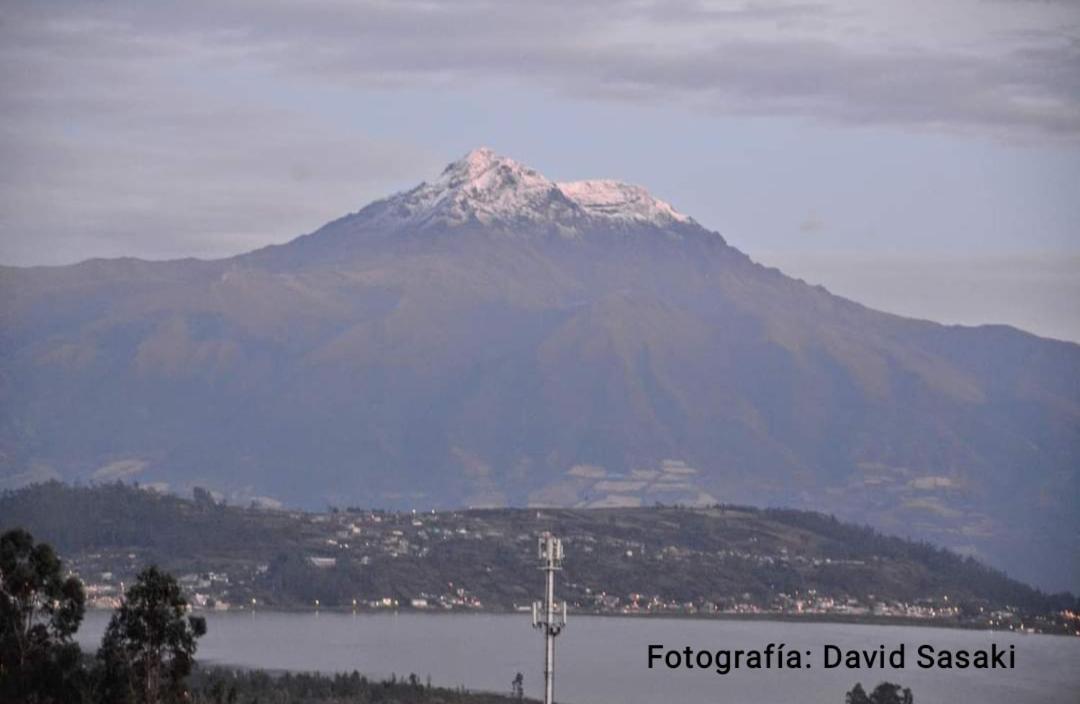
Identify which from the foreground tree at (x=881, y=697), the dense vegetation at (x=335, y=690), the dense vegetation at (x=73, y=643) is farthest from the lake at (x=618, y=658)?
the dense vegetation at (x=73, y=643)

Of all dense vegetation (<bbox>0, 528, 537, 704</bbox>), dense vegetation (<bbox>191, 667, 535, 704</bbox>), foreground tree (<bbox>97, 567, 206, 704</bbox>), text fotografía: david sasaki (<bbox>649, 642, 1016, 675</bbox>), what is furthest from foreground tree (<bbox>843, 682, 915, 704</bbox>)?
foreground tree (<bbox>97, 567, 206, 704</bbox>)

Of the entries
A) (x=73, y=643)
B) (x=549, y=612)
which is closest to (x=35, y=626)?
(x=73, y=643)

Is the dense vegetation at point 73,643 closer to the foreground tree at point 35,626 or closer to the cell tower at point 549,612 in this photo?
the foreground tree at point 35,626

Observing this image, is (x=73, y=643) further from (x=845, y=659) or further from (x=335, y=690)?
A: (x=845, y=659)

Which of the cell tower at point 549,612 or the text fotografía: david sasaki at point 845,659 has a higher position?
the text fotografía: david sasaki at point 845,659

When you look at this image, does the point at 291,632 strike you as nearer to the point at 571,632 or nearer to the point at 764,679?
the point at 571,632

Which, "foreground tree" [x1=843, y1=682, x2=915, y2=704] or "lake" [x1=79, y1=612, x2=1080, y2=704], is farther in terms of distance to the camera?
"lake" [x1=79, y1=612, x2=1080, y2=704]

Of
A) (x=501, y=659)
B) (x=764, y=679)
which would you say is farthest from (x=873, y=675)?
(x=501, y=659)

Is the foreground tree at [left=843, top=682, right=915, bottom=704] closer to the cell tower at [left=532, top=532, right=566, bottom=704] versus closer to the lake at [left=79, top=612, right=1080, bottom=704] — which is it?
the lake at [left=79, top=612, right=1080, bottom=704]
